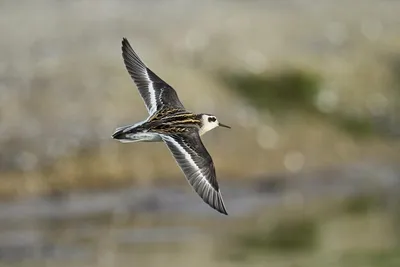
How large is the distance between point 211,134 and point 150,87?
7.95 meters

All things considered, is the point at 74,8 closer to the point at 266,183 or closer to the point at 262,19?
the point at 262,19

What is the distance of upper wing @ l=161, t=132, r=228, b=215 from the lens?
930 cm

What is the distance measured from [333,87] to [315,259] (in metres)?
5.82

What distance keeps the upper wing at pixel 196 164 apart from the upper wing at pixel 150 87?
0.92 metres

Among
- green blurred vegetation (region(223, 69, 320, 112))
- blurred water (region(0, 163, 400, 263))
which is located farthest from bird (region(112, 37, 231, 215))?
green blurred vegetation (region(223, 69, 320, 112))

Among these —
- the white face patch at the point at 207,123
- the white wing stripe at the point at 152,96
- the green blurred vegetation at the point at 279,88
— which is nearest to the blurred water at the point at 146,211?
the green blurred vegetation at the point at 279,88

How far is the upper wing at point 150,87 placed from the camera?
10.6 metres

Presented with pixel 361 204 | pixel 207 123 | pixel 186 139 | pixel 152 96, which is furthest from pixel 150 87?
pixel 361 204

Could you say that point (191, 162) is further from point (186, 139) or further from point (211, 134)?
point (211, 134)

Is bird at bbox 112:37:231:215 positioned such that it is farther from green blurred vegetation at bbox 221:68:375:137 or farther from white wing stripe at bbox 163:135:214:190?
green blurred vegetation at bbox 221:68:375:137

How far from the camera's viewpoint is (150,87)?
10883 mm

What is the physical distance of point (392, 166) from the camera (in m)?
19.7

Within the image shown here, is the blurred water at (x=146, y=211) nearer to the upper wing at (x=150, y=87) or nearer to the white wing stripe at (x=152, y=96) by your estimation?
the upper wing at (x=150, y=87)

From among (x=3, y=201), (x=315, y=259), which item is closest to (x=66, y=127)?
(x=3, y=201)
